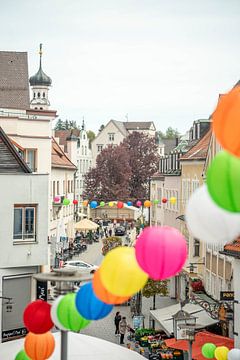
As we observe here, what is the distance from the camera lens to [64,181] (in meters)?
58.3

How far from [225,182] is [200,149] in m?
31.1

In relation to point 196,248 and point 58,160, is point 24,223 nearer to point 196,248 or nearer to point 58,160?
point 196,248

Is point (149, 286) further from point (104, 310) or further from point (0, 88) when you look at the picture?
point (104, 310)

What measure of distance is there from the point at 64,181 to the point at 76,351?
39105 mm

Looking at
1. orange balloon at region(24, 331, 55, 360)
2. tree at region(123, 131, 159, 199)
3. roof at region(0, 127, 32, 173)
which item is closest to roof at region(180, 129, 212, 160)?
roof at region(0, 127, 32, 173)

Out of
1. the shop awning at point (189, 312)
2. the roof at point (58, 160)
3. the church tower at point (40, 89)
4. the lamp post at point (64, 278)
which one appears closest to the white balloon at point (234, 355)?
the lamp post at point (64, 278)

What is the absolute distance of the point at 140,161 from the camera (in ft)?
361

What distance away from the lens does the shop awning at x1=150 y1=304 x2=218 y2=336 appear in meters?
26.7

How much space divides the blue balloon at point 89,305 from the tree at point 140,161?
9251cm

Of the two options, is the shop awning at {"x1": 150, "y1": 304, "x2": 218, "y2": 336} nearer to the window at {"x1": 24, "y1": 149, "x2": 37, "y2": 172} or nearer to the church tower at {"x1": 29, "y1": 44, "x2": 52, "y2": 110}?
the window at {"x1": 24, "y1": 149, "x2": 37, "y2": 172}

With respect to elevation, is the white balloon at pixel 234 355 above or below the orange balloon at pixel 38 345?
below

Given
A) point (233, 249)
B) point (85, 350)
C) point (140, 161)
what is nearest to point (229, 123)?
point (85, 350)

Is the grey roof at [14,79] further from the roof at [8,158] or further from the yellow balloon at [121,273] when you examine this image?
the yellow balloon at [121,273]

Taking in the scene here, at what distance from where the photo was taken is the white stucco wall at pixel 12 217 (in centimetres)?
2462
